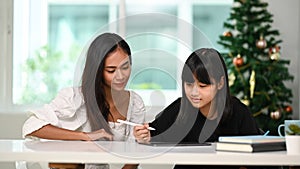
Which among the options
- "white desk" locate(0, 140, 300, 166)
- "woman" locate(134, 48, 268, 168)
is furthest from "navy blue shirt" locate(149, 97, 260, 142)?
"white desk" locate(0, 140, 300, 166)

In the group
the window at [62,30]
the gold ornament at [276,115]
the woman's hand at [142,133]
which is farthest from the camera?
the window at [62,30]

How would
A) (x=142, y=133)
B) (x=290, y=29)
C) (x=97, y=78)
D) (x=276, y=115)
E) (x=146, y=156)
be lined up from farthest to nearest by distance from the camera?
1. (x=290, y=29)
2. (x=276, y=115)
3. (x=97, y=78)
4. (x=142, y=133)
5. (x=146, y=156)

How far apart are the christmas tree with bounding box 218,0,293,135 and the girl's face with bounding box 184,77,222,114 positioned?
5.30 feet

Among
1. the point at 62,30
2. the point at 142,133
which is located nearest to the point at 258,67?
the point at 62,30

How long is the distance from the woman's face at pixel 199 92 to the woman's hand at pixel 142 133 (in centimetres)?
21

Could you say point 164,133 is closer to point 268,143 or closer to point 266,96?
point 268,143

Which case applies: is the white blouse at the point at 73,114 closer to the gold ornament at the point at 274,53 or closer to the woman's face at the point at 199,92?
the woman's face at the point at 199,92

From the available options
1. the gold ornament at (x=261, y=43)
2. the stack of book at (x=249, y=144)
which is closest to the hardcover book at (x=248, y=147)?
the stack of book at (x=249, y=144)

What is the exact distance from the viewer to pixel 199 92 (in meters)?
2.20

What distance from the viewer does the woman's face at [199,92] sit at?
220 centimetres

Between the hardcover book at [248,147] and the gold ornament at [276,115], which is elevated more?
the gold ornament at [276,115]

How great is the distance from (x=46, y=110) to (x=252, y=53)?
195cm

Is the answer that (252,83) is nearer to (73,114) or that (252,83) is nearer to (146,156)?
(73,114)

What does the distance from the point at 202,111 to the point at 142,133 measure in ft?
1.10
